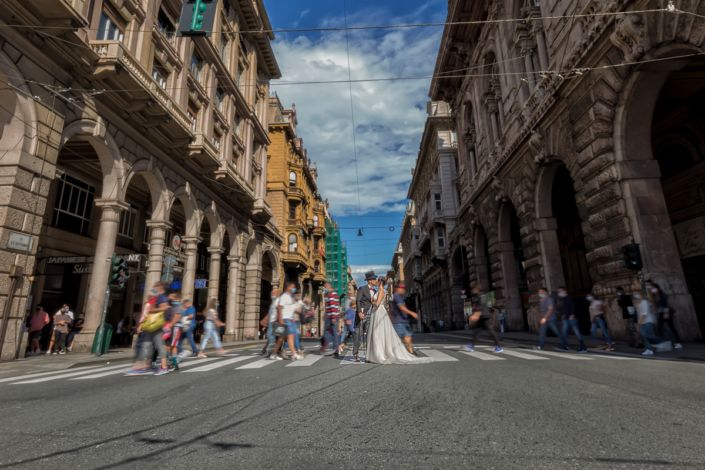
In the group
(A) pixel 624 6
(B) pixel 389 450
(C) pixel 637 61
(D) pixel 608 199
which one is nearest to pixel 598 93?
(C) pixel 637 61

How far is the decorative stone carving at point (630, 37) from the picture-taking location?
10.1 meters

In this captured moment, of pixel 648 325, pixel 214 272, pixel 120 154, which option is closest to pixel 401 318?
pixel 648 325

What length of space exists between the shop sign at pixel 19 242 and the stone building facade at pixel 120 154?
0.09 feet

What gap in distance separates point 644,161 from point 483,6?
52.1ft

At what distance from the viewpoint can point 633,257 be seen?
959 cm

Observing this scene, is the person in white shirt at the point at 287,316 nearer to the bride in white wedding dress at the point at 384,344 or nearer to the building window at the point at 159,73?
the bride in white wedding dress at the point at 384,344

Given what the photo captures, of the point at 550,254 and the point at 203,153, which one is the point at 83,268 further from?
the point at 550,254

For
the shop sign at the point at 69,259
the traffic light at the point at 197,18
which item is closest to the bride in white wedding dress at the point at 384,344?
the traffic light at the point at 197,18

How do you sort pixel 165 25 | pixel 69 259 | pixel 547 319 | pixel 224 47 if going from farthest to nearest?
pixel 224 47
pixel 165 25
pixel 69 259
pixel 547 319

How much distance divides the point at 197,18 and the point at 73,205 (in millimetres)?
13354

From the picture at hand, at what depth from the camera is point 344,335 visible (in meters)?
12.1

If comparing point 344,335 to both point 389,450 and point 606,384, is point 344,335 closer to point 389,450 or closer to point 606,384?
point 606,384

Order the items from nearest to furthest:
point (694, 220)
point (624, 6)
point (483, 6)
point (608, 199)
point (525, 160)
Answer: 1. point (624, 6)
2. point (608, 199)
3. point (694, 220)
4. point (525, 160)
5. point (483, 6)

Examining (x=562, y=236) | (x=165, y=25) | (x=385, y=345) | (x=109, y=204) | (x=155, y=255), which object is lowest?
(x=385, y=345)
